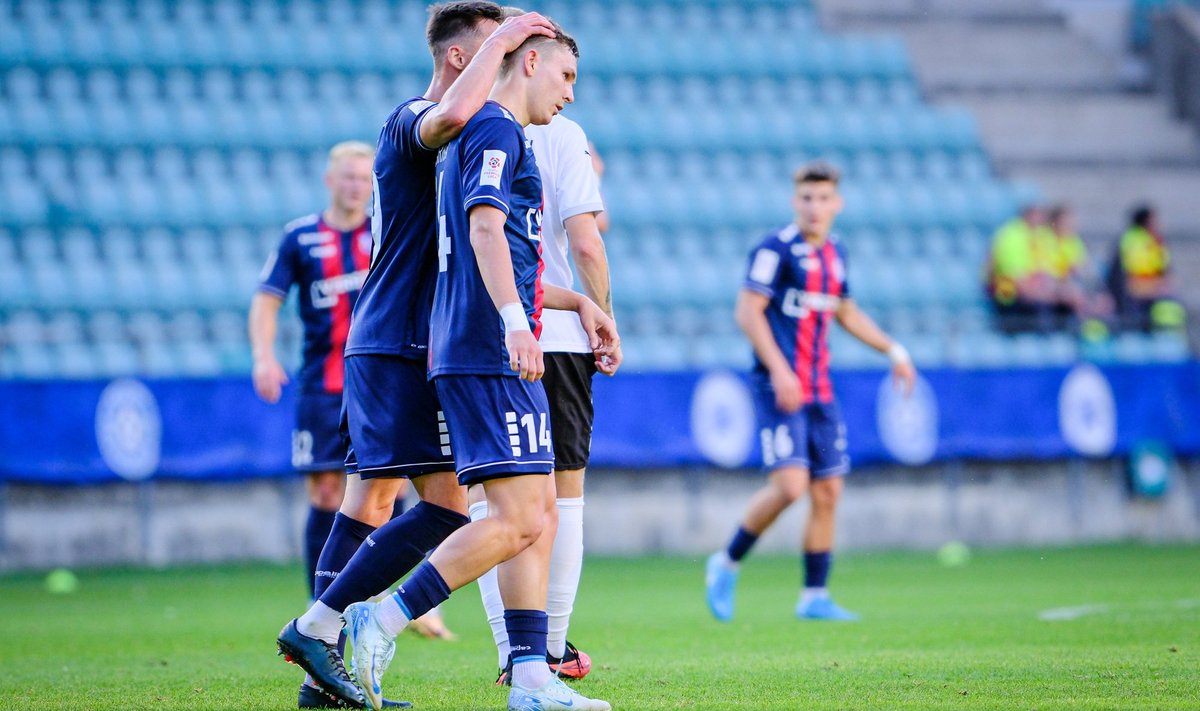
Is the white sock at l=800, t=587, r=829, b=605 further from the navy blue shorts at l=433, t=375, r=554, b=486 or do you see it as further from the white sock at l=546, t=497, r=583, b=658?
the navy blue shorts at l=433, t=375, r=554, b=486

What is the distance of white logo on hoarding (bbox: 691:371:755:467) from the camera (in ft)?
41.9

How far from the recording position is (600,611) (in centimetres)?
865

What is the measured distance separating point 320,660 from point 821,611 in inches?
153

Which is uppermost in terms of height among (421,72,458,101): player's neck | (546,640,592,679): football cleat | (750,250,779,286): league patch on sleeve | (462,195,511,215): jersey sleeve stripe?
(421,72,458,101): player's neck

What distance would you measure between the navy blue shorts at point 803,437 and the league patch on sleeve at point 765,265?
539 mm

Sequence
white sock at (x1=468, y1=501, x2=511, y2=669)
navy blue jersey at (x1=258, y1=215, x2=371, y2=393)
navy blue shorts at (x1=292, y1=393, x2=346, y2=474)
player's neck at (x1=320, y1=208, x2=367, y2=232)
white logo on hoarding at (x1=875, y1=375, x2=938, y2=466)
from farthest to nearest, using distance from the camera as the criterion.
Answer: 1. white logo on hoarding at (x1=875, y1=375, x2=938, y2=466)
2. player's neck at (x1=320, y1=208, x2=367, y2=232)
3. navy blue jersey at (x1=258, y1=215, x2=371, y2=393)
4. navy blue shorts at (x1=292, y1=393, x2=346, y2=474)
5. white sock at (x1=468, y1=501, x2=511, y2=669)

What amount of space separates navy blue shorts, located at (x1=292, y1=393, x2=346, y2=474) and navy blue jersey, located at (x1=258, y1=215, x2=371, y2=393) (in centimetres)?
7

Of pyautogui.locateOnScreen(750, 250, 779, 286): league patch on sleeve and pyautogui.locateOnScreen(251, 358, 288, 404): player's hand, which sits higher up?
pyautogui.locateOnScreen(750, 250, 779, 286): league patch on sleeve

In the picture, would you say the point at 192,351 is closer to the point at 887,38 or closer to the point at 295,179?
the point at 295,179

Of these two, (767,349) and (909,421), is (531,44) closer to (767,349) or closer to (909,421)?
(767,349)

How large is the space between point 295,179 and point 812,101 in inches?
237

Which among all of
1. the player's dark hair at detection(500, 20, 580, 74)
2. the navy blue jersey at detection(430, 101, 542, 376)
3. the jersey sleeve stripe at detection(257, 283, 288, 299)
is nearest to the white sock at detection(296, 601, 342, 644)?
the navy blue jersey at detection(430, 101, 542, 376)

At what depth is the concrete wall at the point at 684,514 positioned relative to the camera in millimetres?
11742

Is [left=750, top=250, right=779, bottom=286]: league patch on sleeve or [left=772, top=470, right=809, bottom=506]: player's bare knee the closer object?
[left=772, top=470, right=809, bottom=506]: player's bare knee
